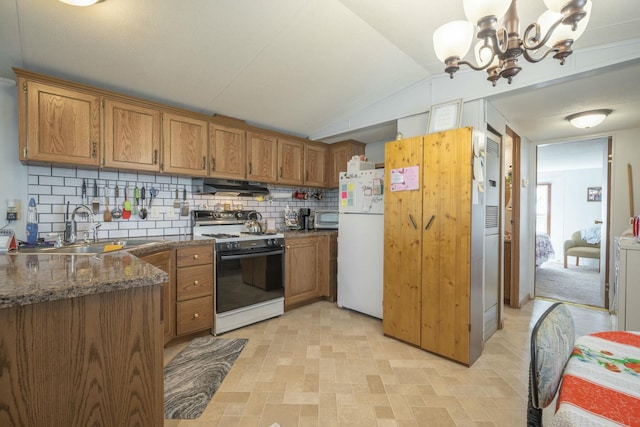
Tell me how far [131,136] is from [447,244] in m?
2.81

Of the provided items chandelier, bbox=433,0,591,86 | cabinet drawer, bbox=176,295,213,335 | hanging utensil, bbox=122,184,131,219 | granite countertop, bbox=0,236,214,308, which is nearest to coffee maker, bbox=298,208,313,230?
cabinet drawer, bbox=176,295,213,335

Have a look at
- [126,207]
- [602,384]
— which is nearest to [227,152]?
[126,207]

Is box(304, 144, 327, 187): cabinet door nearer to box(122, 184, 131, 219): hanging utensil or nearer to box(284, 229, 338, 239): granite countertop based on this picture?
box(284, 229, 338, 239): granite countertop

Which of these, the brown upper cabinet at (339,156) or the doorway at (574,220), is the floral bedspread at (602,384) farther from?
the doorway at (574,220)

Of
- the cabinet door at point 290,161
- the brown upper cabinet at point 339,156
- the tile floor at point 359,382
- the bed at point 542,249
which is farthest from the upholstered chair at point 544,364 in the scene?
the bed at point 542,249

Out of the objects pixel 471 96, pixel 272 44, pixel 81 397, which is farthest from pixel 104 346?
pixel 471 96

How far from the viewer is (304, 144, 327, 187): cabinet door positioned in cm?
378

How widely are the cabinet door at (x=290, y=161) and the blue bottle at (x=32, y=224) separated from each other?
7.18 feet

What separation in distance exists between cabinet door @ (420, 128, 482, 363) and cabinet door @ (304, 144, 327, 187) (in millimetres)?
1784

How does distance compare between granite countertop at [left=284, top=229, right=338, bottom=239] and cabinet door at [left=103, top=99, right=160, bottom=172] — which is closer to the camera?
cabinet door at [left=103, top=99, right=160, bottom=172]

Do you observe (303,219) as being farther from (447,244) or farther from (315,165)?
(447,244)

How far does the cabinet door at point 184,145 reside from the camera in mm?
2580

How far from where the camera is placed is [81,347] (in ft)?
3.18

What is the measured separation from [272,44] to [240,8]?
0.39m
